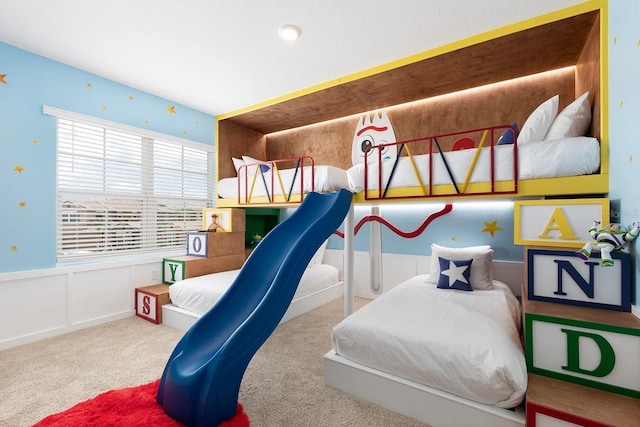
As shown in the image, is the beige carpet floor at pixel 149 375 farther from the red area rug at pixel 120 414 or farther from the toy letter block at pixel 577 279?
the toy letter block at pixel 577 279

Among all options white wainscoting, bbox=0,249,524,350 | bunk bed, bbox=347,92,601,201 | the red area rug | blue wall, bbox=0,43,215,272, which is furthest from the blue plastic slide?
blue wall, bbox=0,43,215,272

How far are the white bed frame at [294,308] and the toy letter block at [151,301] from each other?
6cm

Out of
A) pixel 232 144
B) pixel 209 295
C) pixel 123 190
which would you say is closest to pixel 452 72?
pixel 232 144

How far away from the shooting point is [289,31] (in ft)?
7.81

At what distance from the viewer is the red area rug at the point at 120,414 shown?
1.52 metres

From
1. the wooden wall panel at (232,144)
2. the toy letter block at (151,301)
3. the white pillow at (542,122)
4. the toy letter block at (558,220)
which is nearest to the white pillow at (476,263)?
the toy letter block at (558,220)

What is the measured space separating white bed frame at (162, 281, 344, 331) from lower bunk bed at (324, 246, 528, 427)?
50.7 inches

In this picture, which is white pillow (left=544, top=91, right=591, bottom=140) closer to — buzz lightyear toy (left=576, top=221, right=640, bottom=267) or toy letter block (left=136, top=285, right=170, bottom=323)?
buzz lightyear toy (left=576, top=221, right=640, bottom=267)

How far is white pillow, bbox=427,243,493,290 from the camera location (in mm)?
2748

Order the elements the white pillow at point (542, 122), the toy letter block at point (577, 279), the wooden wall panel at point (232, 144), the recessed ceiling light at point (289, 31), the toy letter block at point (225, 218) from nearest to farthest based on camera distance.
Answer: the toy letter block at point (577, 279) → the white pillow at point (542, 122) → the recessed ceiling light at point (289, 31) → the toy letter block at point (225, 218) → the wooden wall panel at point (232, 144)

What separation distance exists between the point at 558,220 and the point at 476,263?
1067mm

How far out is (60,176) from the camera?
2.93 meters

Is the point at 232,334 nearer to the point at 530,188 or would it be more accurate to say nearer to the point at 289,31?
the point at 530,188

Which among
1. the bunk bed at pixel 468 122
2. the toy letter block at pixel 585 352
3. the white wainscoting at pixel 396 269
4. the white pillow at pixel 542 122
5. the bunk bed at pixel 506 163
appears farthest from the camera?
the white wainscoting at pixel 396 269
